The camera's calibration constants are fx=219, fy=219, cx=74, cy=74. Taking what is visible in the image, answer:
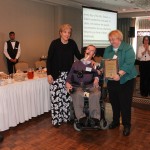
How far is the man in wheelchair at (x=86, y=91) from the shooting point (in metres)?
2.93

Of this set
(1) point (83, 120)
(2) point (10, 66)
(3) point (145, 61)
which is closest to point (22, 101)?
A: (1) point (83, 120)

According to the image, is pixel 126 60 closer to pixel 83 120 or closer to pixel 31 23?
pixel 83 120

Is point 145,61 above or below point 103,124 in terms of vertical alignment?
above

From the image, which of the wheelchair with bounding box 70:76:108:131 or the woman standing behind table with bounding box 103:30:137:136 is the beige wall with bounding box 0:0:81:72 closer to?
the wheelchair with bounding box 70:76:108:131

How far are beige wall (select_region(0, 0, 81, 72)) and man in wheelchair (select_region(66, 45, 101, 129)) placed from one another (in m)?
4.47

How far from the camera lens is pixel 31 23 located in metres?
7.71

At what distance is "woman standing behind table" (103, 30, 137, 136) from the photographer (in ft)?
9.46

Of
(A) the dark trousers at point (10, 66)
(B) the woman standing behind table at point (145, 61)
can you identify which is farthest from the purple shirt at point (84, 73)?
(A) the dark trousers at point (10, 66)

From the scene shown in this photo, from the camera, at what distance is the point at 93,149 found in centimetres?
275

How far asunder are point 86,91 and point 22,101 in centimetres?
113

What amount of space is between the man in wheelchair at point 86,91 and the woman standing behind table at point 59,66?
0.30m

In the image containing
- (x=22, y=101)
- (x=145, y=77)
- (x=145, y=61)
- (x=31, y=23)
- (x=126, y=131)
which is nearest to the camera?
(x=126, y=131)

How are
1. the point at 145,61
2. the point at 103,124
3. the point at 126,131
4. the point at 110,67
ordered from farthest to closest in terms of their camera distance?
the point at 145,61
the point at 103,124
the point at 126,131
the point at 110,67

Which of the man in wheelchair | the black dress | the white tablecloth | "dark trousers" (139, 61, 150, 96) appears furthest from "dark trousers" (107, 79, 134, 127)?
"dark trousers" (139, 61, 150, 96)
